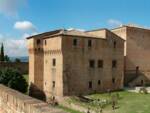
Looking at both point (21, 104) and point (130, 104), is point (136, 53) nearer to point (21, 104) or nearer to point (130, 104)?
point (130, 104)

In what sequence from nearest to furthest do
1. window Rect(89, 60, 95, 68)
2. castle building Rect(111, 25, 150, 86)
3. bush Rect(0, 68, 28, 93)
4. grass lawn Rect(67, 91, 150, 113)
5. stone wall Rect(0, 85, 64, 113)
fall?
1. stone wall Rect(0, 85, 64, 113)
2. grass lawn Rect(67, 91, 150, 113)
3. window Rect(89, 60, 95, 68)
4. bush Rect(0, 68, 28, 93)
5. castle building Rect(111, 25, 150, 86)

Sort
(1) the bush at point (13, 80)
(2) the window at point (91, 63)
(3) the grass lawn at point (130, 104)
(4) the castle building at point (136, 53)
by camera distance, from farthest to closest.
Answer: (4) the castle building at point (136, 53) < (1) the bush at point (13, 80) < (2) the window at point (91, 63) < (3) the grass lawn at point (130, 104)

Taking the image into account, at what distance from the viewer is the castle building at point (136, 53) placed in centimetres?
3403

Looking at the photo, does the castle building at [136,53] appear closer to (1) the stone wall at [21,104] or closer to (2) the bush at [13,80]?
(2) the bush at [13,80]

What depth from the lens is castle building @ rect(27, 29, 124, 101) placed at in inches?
1070

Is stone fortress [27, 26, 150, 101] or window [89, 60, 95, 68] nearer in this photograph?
stone fortress [27, 26, 150, 101]

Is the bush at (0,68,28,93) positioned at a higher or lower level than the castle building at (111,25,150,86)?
lower

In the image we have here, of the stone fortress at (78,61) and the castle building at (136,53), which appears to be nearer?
the stone fortress at (78,61)

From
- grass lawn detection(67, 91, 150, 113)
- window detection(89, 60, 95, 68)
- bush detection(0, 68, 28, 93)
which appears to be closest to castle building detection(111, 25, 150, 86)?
window detection(89, 60, 95, 68)

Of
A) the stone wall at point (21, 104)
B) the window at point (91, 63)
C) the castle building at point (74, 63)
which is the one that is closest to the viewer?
the stone wall at point (21, 104)

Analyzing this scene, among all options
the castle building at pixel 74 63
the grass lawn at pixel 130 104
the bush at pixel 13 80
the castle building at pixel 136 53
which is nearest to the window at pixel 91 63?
the castle building at pixel 74 63

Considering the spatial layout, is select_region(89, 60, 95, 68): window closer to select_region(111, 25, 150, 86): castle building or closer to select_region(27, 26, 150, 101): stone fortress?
select_region(27, 26, 150, 101): stone fortress

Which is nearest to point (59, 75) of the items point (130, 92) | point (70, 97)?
point (70, 97)

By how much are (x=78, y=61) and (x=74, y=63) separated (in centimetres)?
50
